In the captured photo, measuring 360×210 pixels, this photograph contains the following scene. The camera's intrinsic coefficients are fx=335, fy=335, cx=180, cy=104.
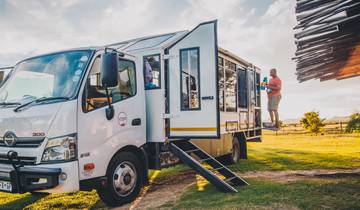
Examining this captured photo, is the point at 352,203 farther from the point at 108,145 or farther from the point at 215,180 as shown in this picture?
the point at 108,145

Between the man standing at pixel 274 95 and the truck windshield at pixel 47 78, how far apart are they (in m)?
7.26

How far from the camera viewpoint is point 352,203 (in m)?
4.95

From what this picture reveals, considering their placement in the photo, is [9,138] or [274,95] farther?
[274,95]

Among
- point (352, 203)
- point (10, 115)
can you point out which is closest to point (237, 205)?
point (352, 203)

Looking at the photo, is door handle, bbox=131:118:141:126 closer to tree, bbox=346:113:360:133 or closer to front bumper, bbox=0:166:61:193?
front bumper, bbox=0:166:61:193

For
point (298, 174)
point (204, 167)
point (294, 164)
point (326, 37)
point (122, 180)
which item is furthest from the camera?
point (294, 164)

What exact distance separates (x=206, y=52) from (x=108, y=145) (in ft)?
8.56

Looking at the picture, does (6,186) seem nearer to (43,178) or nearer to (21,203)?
(43,178)

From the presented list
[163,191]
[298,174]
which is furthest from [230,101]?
[163,191]

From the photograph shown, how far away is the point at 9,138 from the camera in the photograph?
16.5 feet

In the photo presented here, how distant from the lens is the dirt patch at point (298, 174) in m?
7.32

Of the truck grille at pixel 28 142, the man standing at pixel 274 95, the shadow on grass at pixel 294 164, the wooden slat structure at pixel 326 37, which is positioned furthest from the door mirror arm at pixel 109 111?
the man standing at pixel 274 95

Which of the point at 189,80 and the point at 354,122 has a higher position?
the point at 189,80

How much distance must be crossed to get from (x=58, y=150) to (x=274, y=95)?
813cm
